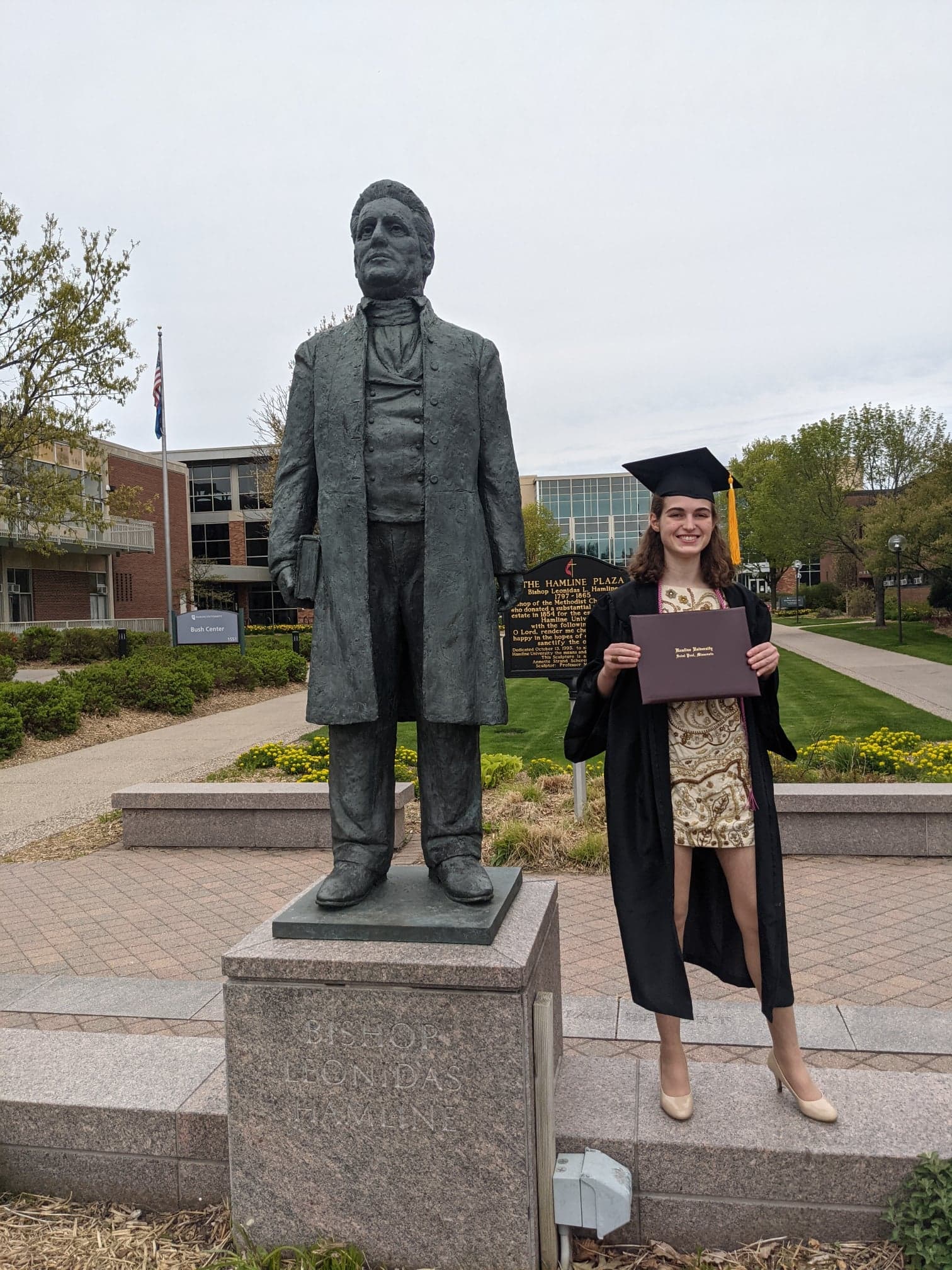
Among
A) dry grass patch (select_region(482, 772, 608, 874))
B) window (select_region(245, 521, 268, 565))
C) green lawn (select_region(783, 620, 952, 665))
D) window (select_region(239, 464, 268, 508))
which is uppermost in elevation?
window (select_region(239, 464, 268, 508))

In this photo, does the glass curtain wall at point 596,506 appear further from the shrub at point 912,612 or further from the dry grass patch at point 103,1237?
the dry grass patch at point 103,1237

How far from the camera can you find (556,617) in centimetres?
789

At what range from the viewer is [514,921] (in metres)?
2.96

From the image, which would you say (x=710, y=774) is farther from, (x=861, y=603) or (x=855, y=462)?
(x=861, y=603)

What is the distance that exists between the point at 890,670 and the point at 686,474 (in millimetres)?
18712

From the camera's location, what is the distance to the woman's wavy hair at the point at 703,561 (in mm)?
2869

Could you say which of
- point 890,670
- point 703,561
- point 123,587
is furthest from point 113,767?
point 123,587

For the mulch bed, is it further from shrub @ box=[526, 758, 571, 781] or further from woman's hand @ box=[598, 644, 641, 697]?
shrub @ box=[526, 758, 571, 781]

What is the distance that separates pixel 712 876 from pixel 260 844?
17.0ft

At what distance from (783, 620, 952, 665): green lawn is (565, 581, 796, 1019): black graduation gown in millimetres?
20388

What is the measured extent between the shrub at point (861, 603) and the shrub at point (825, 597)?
15.2 ft

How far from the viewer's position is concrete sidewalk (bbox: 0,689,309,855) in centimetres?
873

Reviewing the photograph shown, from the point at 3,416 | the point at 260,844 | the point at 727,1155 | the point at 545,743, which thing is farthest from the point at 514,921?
the point at 3,416

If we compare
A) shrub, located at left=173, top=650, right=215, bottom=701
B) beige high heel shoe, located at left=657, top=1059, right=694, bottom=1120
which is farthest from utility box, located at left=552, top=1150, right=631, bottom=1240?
shrub, located at left=173, top=650, right=215, bottom=701
